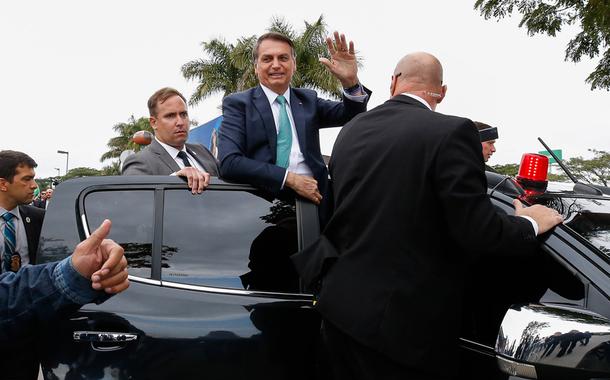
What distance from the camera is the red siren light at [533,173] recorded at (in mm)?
2141

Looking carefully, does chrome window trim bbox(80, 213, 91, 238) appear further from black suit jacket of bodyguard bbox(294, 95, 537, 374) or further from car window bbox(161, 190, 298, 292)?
black suit jacket of bodyguard bbox(294, 95, 537, 374)

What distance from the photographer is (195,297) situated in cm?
192

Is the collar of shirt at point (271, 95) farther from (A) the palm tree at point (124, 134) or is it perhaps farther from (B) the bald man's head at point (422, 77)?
(A) the palm tree at point (124, 134)

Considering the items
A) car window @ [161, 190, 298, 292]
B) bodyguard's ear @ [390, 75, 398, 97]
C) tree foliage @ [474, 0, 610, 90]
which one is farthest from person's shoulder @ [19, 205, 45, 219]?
tree foliage @ [474, 0, 610, 90]

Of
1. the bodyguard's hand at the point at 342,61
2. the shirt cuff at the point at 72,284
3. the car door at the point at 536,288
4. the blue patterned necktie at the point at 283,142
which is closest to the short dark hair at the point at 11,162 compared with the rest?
the blue patterned necktie at the point at 283,142

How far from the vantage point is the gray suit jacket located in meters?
2.48

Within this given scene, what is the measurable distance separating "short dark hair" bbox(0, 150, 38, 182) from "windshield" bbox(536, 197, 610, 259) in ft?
8.32

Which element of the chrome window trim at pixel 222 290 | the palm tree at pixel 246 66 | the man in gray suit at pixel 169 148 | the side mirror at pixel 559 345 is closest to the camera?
the side mirror at pixel 559 345

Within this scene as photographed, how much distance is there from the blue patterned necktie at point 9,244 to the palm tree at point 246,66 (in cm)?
1707

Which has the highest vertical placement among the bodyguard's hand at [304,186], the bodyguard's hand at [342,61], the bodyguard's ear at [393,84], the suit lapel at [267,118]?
the bodyguard's hand at [342,61]

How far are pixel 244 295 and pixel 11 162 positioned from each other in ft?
5.49

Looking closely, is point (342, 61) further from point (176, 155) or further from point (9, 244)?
point (9, 244)

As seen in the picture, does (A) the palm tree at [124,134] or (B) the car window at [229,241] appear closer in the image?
(B) the car window at [229,241]

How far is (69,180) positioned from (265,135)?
2.68 ft
